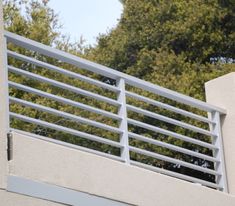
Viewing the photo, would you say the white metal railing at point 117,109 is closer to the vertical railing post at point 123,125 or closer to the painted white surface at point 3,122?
the vertical railing post at point 123,125

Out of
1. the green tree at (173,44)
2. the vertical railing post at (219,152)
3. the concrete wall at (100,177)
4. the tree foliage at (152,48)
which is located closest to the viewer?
the concrete wall at (100,177)

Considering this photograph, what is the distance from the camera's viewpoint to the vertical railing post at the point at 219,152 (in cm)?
668

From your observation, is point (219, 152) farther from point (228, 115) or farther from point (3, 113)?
point (3, 113)

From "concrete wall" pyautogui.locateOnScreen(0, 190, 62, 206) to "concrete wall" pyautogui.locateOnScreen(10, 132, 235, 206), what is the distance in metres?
0.16

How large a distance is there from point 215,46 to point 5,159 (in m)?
15.2

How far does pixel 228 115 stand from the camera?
22.4 ft

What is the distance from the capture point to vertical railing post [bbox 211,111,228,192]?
21.9ft

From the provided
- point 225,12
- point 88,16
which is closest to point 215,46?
point 225,12

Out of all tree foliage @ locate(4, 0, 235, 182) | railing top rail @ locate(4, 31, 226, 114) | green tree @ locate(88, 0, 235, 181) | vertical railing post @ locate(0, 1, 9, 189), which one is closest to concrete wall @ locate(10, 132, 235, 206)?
vertical railing post @ locate(0, 1, 9, 189)

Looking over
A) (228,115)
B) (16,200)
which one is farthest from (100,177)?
(228,115)

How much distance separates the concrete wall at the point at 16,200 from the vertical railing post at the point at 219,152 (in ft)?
8.24

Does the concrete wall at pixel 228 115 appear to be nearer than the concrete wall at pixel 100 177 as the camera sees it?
No

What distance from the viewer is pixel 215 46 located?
1917cm

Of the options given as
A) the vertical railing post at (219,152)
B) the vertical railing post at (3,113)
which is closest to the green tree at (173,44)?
the vertical railing post at (219,152)
